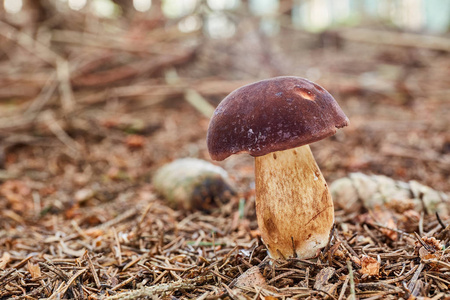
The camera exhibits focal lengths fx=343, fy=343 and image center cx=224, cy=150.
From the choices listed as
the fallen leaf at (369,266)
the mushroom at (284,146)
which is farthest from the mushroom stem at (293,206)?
the fallen leaf at (369,266)

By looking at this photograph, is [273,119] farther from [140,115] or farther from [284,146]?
[140,115]

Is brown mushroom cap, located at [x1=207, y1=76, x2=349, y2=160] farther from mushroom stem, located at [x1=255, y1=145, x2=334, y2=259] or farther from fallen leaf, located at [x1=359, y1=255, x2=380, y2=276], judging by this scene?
fallen leaf, located at [x1=359, y1=255, x2=380, y2=276]

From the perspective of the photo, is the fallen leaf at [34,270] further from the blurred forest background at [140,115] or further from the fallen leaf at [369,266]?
the fallen leaf at [369,266]

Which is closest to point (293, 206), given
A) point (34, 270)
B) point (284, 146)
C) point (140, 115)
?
point (284, 146)

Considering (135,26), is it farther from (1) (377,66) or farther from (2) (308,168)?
(2) (308,168)

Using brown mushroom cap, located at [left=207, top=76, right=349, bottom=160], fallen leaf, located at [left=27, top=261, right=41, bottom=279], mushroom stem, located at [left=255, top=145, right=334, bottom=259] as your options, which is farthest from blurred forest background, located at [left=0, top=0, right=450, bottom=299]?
brown mushroom cap, located at [left=207, top=76, right=349, bottom=160]

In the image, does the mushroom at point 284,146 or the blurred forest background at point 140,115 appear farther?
the blurred forest background at point 140,115

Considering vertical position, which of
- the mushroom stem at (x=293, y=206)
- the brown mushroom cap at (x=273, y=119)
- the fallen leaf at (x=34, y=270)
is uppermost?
the brown mushroom cap at (x=273, y=119)
